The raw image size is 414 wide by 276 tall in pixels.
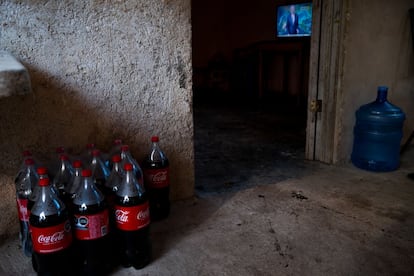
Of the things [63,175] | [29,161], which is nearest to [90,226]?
[63,175]

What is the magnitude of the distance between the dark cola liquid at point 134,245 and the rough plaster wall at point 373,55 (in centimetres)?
182

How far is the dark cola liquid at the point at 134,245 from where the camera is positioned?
1469 mm

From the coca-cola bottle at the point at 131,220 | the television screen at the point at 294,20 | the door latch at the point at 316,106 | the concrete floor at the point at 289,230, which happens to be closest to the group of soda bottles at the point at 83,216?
the coca-cola bottle at the point at 131,220

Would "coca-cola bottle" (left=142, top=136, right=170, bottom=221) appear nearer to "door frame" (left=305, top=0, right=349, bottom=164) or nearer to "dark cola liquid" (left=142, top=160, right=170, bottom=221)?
"dark cola liquid" (left=142, top=160, right=170, bottom=221)

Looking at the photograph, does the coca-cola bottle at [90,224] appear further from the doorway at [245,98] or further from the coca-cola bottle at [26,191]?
the doorway at [245,98]

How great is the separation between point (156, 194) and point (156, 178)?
9 centimetres

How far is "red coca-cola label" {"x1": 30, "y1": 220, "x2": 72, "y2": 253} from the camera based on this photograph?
1.29m

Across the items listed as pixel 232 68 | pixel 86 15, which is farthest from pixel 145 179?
pixel 232 68

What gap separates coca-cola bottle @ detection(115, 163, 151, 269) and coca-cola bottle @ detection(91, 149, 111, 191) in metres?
0.17

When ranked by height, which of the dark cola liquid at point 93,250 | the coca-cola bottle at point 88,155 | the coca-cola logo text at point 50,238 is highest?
the coca-cola bottle at point 88,155

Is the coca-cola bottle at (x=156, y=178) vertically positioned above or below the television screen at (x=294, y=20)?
below

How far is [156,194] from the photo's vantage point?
73.7 inches

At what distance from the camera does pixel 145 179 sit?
1.86m

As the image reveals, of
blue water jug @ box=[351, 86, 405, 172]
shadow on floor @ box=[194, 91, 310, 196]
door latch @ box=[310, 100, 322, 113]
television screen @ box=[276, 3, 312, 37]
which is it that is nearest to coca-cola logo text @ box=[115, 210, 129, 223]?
shadow on floor @ box=[194, 91, 310, 196]
